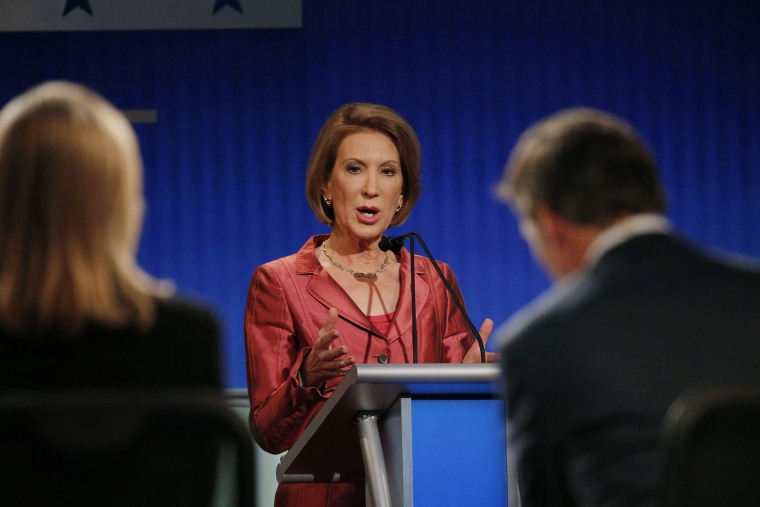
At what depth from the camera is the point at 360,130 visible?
10.6 feet

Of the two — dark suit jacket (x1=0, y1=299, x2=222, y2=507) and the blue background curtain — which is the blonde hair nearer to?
dark suit jacket (x1=0, y1=299, x2=222, y2=507)

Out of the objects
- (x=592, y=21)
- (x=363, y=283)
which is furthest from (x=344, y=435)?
(x=592, y=21)

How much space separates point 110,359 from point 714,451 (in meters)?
0.66

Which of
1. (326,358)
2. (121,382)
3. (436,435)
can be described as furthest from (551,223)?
(326,358)

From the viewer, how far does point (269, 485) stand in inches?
187

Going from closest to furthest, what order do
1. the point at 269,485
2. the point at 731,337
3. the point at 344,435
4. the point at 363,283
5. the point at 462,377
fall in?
the point at 731,337 → the point at 462,377 → the point at 344,435 → the point at 363,283 → the point at 269,485

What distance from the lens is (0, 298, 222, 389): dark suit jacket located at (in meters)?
1.28

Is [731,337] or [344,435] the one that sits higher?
[731,337]

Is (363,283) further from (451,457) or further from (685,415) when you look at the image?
(685,415)

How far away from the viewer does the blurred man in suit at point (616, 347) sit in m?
1.30

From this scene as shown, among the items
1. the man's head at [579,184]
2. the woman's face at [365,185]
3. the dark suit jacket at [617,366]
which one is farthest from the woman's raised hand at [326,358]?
the dark suit jacket at [617,366]

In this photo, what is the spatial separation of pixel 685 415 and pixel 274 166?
3851 millimetres

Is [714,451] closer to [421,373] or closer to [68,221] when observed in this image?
[68,221]

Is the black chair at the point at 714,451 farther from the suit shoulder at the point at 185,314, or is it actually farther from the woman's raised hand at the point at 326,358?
the woman's raised hand at the point at 326,358
